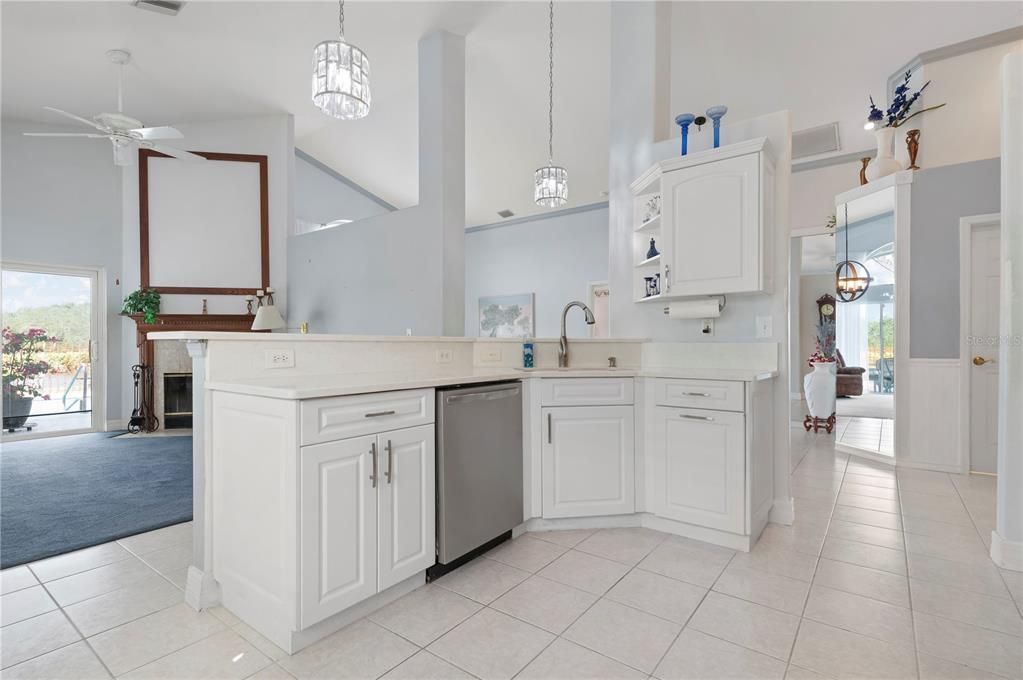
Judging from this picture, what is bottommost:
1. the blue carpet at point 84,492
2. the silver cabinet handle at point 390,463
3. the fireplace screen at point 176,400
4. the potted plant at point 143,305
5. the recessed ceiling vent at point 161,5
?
the blue carpet at point 84,492

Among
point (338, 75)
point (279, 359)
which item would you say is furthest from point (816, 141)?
point (279, 359)

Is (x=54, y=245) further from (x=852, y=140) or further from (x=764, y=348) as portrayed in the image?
(x=852, y=140)

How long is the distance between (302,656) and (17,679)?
0.84 meters

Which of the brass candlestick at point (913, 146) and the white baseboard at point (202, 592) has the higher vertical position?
the brass candlestick at point (913, 146)

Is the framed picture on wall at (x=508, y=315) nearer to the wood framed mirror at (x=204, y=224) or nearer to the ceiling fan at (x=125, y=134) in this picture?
the wood framed mirror at (x=204, y=224)

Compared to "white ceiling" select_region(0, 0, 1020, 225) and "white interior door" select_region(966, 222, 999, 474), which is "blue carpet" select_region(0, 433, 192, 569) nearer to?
"white ceiling" select_region(0, 0, 1020, 225)

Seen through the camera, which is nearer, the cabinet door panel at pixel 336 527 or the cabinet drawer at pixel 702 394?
the cabinet door panel at pixel 336 527

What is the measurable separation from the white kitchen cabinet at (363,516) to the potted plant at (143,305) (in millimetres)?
5166

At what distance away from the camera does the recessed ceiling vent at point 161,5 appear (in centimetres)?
361

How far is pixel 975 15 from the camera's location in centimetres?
362

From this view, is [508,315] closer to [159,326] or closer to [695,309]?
[159,326]

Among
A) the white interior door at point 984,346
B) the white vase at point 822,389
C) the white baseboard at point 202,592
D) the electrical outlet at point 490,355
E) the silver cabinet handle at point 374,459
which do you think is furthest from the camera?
the white vase at point 822,389

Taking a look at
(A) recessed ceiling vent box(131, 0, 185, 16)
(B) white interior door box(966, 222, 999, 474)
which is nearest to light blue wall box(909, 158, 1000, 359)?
(B) white interior door box(966, 222, 999, 474)

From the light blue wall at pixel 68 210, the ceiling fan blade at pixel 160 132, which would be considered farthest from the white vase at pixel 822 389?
the light blue wall at pixel 68 210
